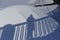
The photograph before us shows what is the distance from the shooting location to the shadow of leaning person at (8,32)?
1.17m

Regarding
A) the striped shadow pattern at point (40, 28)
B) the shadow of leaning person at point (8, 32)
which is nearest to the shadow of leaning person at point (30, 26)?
the striped shadow pattern at point (40, 28)

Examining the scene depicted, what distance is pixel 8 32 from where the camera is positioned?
1.23m

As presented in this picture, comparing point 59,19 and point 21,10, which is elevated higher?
point 21,10

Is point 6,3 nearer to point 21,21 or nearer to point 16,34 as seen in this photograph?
point 21,21

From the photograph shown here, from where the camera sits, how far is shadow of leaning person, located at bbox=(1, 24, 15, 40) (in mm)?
1168

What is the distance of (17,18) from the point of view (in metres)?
1.36

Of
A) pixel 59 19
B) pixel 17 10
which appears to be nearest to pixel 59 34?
pixel 59 19

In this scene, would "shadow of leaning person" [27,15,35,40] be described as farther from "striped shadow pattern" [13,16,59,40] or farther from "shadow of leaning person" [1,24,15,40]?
"shadow of leaning person" [1,24,15,40]

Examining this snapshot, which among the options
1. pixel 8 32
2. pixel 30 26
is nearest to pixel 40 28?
pixel 30 26

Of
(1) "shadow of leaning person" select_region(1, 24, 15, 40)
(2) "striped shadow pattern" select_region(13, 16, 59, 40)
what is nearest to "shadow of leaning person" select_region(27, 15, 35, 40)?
(2) "striped shadow pattern" select_region(13, 16, 59, 40)

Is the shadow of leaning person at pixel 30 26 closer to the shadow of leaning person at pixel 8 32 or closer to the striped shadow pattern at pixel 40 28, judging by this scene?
the striped shadow pattern at pixel 40 28

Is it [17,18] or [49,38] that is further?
[17,18]

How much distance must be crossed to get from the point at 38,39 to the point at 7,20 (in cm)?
36

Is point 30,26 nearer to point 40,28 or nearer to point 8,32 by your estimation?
point 40,28
